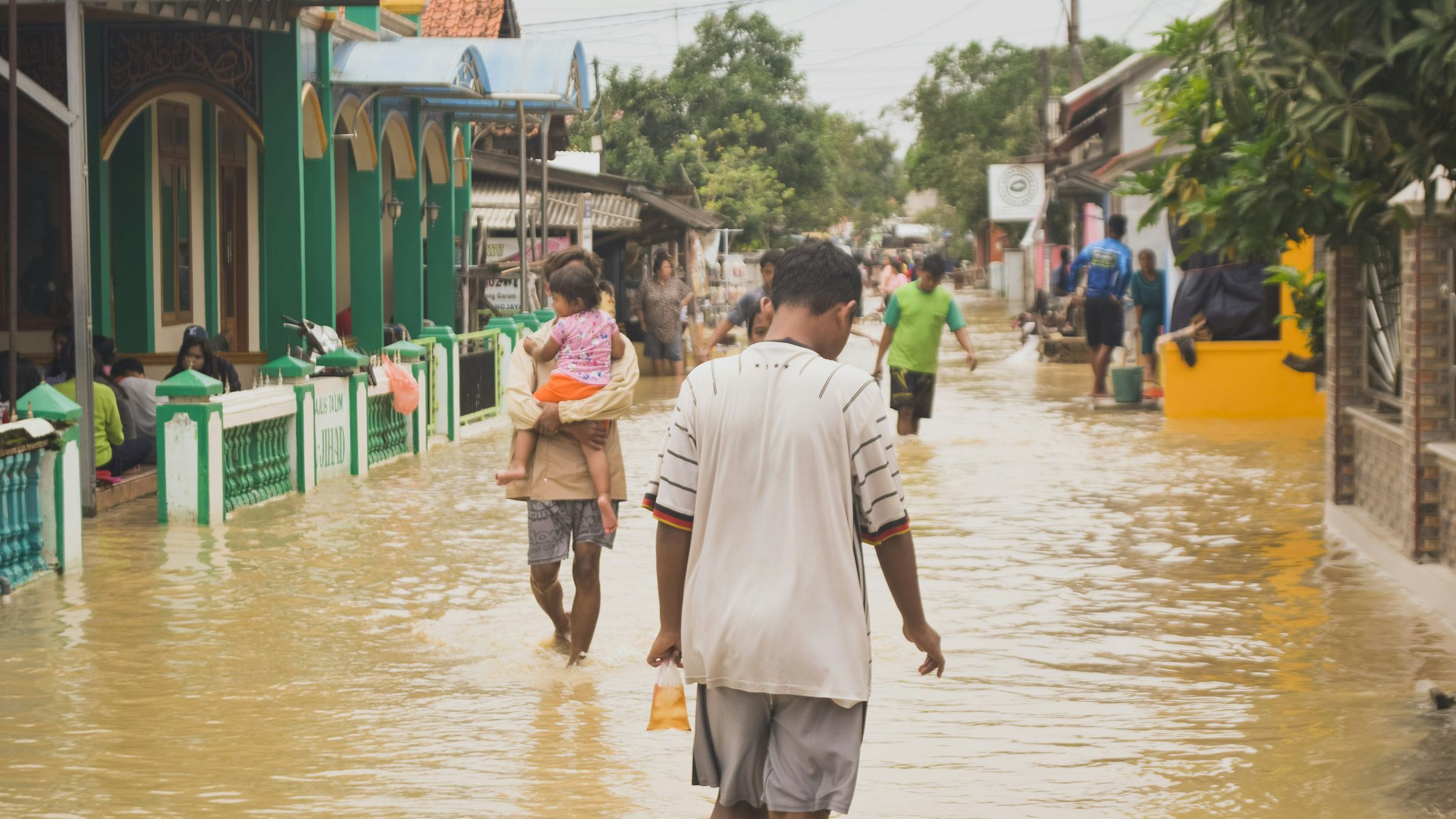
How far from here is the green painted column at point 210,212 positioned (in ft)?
57.1

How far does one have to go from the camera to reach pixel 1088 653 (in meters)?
7.95

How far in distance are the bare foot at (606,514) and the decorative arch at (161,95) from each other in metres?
8.05

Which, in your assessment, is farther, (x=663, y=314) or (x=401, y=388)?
(x=663, y=314)

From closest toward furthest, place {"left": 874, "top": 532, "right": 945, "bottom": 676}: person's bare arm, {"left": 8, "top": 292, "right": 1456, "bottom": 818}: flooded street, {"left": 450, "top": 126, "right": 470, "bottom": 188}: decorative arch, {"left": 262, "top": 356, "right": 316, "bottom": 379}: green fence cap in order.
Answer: {"left": 874, "top": 532, "right": 945, "bottom": 676}: person's bare arm < {"left": 8, "top": 292, "right": 1456, "bottom": 818}: flooded street < {"left": 262, "top": 356, "right": 316, "bottom": 379}: green fence cap < {"left": 450, "top": 126, "right": 470, "bottom": 188}: decorative arch

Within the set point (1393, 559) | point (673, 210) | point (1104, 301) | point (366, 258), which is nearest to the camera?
point (1393, 559)

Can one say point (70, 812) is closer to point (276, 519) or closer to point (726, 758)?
point (726, 758)

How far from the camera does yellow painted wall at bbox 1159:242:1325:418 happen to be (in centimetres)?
1794

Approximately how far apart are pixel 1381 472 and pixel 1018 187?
114ft

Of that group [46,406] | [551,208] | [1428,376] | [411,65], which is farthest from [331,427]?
[551,208]

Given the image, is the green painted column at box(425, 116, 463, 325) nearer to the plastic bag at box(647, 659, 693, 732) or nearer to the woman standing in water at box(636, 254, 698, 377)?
the woman standing in water at box(636, 254, 698, 377)

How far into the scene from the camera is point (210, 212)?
1755 cm

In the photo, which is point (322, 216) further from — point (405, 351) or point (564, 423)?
point (564, 423)

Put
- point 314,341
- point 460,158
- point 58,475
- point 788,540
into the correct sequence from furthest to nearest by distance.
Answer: point 460,158 → point 314,341 → point 58,475 → point 788,540

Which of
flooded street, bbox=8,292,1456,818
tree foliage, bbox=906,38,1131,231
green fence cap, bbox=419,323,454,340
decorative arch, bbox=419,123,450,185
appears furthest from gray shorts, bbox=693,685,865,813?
tree foliage, bbox=906,38,1131,231
